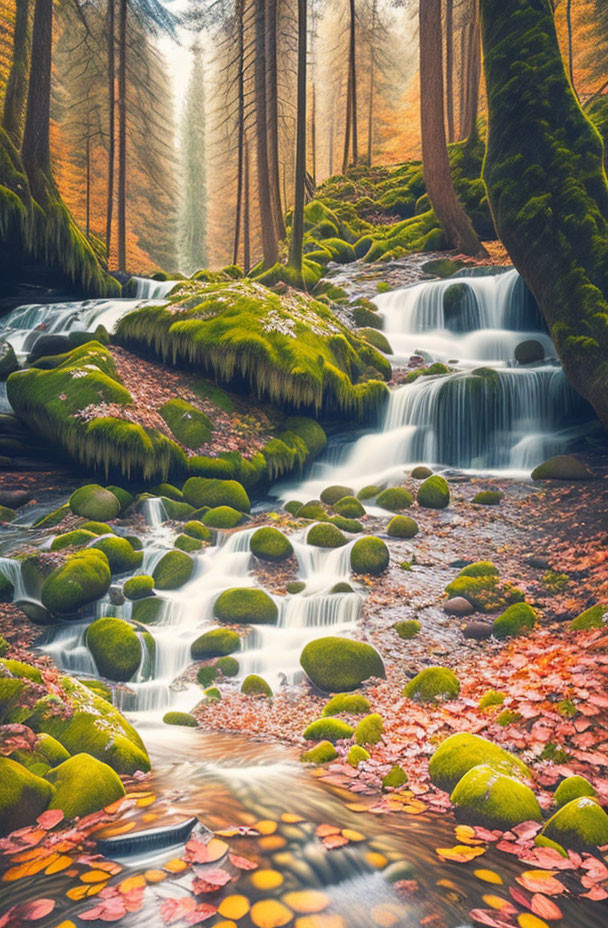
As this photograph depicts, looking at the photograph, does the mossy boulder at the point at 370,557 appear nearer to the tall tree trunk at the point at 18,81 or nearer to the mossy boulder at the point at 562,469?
the mossy boulder at the point at 562,469

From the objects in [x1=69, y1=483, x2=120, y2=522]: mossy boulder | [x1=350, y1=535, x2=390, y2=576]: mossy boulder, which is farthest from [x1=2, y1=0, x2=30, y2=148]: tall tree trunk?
[x1=350, y1=535, x2=390, y2=576]: mossy boulder

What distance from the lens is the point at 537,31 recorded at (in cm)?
855

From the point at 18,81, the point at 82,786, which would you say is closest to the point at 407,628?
the point at 82,786

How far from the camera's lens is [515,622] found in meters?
5.41

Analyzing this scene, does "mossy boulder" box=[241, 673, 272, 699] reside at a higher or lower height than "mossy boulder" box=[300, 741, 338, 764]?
lower

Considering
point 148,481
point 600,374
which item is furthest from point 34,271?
point 600,374

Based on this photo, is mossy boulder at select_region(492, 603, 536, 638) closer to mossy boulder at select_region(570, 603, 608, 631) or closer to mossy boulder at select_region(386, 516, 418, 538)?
mossy boulder at select_region(570, 603, 608, 631)

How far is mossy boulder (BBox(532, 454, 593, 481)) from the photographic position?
8.52 meters

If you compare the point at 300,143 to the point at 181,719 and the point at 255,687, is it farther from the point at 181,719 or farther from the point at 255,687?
the point at 181,719

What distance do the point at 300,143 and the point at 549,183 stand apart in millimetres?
6860

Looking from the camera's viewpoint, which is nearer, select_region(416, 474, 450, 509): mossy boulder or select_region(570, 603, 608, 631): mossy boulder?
select_region(570, 603, 608, 631): mossy boulder

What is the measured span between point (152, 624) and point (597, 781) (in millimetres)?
4551

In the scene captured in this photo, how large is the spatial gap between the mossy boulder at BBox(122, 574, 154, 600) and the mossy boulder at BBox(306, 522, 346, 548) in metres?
2.22

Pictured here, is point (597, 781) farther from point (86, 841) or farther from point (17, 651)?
point (17, 651)
